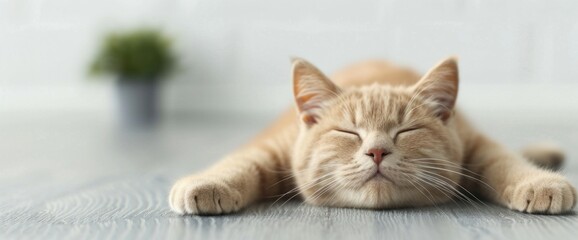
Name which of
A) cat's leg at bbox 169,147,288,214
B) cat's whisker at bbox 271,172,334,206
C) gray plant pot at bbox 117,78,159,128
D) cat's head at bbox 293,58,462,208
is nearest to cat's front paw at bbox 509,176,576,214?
cat's head at bbox 293,58,462,208

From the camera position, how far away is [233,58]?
4.77 m

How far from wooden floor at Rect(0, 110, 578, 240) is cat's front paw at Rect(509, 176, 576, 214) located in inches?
1.1

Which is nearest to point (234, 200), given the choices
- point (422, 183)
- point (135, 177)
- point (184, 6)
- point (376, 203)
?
point (376, 203)

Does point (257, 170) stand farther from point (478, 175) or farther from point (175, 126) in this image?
point (175, 126)

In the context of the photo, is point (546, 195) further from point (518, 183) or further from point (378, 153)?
point (378, 153)

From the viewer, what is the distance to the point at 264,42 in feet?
15.5

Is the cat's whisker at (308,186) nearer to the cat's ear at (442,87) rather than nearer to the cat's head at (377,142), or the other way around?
the cat's head at (377,142)

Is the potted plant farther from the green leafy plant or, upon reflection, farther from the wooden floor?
the wooden floor

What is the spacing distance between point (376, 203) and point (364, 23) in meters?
3.13

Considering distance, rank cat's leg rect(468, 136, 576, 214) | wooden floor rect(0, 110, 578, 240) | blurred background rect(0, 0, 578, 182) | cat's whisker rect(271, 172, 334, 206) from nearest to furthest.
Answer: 1. wooden floor rect(0, 110, 578, 240)
2. cat's leg rect(468, 136, 576, 214)
3. cat's whisker rect(271, 172, 334, 206)
4. blurred background rect(0, 0, 578, 182)

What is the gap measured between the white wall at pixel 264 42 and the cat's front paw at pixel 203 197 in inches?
125

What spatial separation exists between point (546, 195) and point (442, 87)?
1.15ft

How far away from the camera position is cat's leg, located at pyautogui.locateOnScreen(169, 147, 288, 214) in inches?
56.9

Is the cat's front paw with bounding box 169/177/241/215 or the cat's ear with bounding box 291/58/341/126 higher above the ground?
the cat's ear with bounding box 291/58/341/126
